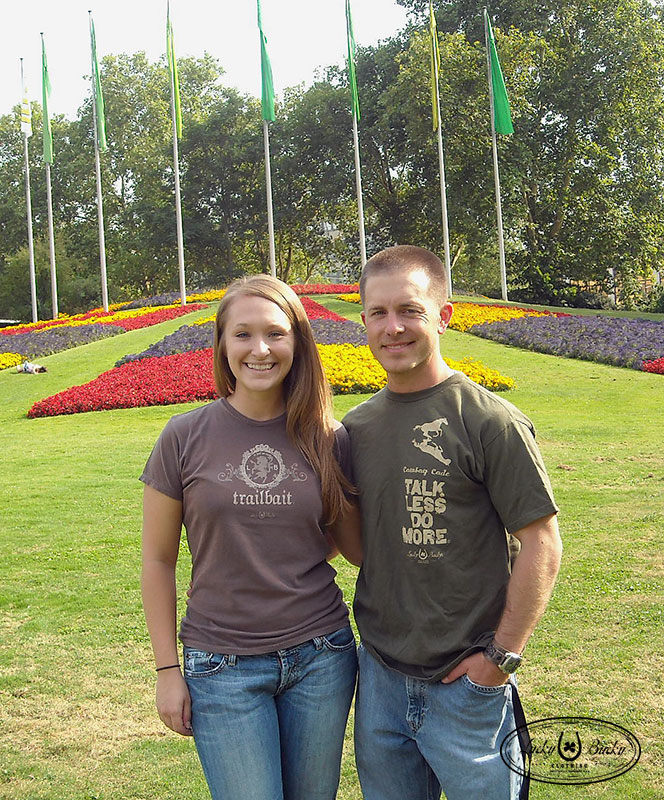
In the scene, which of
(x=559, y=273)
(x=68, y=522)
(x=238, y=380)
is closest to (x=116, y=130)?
(x=559, y=273)

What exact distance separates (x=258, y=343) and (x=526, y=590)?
2.77ft

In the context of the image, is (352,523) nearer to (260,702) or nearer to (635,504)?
(260,702)

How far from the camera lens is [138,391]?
11.6 meters

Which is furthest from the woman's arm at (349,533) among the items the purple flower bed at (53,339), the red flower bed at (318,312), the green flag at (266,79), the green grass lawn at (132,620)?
the green flag at (266,79)

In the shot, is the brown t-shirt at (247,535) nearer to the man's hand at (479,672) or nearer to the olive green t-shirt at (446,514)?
the olive green t-shirt at (446,514)

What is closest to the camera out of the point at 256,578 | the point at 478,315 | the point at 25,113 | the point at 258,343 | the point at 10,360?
the point at 256,578

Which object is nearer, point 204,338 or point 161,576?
point 161,576

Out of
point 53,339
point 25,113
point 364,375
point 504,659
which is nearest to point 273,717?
point 504,659

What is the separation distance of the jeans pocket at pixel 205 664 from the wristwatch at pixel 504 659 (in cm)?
59

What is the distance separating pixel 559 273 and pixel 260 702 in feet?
98.9

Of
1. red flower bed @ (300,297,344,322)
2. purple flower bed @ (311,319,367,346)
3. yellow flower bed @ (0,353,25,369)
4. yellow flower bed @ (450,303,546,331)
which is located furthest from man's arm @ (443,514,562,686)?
yellow flower bed @ (450,303,546,331)

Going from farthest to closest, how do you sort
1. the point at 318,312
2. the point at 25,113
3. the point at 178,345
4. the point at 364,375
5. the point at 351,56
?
1. the point at 25,113
2. the point at 351,56
3. the point at 318,312
4. the point at 178,345
5. the point at 364,375

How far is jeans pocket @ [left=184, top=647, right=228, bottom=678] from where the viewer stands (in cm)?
205

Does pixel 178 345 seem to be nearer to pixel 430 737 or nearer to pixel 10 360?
pixel 10 360
